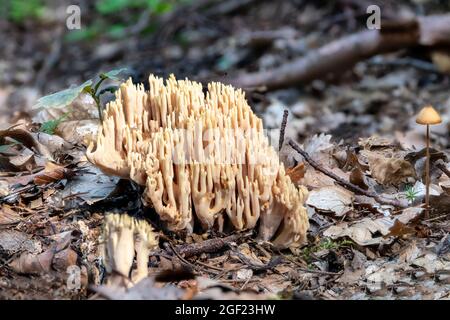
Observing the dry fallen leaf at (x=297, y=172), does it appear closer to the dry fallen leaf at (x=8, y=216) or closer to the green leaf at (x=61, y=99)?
the green leaf at (x=61, y=99)

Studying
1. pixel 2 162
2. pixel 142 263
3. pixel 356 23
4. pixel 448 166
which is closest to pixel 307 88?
pixel 356 23

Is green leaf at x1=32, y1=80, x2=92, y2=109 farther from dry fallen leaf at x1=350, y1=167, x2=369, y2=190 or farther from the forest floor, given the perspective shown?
dry fallen leaf at x1=350, y1=167, x2=369, y2=190

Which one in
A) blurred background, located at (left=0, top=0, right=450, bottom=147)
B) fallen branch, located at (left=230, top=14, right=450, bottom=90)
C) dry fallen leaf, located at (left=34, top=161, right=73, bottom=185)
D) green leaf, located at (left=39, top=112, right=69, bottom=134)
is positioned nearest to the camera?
dry fallen leaf, located at (left=34, top=161, right=73, bottom=185)

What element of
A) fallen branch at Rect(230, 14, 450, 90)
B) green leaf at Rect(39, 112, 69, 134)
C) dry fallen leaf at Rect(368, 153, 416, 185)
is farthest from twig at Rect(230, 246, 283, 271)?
fallen branch at Rect(230, 14, 450, 90)

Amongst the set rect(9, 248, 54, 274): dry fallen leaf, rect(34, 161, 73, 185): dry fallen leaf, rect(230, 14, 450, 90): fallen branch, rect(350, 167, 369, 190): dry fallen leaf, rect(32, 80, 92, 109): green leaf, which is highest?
rect(230, 14, 450, 90): fallen branch

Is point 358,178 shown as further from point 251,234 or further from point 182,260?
point 182,260

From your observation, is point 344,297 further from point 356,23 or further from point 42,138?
point 356,23
